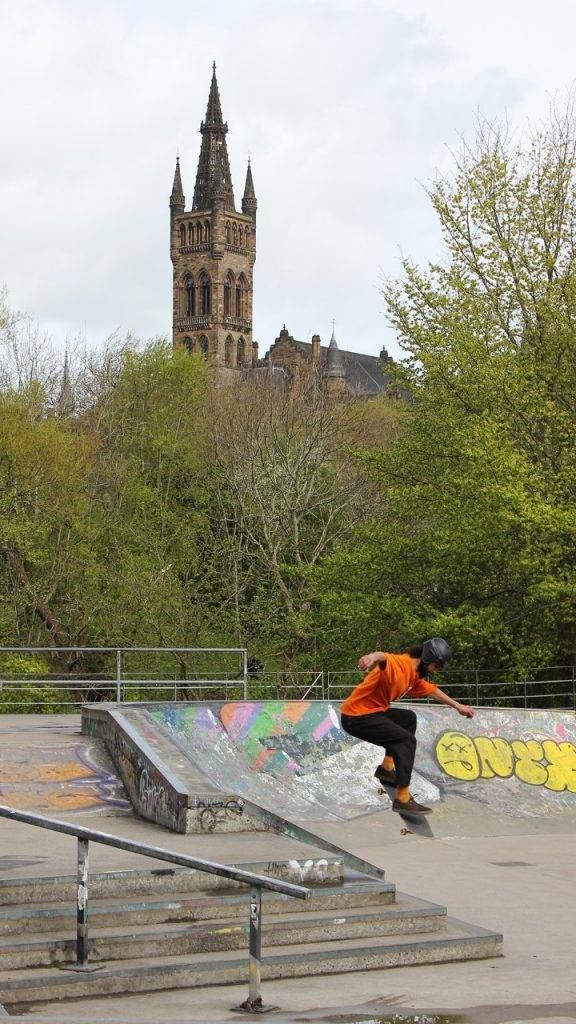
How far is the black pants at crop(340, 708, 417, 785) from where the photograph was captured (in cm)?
938

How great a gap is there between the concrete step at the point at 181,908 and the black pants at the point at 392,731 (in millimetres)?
945

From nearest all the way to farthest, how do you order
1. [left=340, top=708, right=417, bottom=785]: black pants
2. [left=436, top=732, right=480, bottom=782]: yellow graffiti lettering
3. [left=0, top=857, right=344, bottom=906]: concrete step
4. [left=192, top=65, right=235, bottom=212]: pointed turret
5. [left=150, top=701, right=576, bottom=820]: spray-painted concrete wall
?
[left=0, top=857, right=344, bottom=906]: concrete step
[left=340, top=708, right=417, bottom=785]: black pants
[left=150, top=701, right=576, bottom=820]: spray-painted concrete wall
[left=436, top=732, right=480, bottom=782]: yellow graffiti lettering
[left=192, top=65, right=235, bottom=212]: pointed turret

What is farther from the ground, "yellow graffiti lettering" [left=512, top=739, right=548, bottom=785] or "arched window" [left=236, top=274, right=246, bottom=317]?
"arched window" [left=236, top=274, right=246, bottom=317]

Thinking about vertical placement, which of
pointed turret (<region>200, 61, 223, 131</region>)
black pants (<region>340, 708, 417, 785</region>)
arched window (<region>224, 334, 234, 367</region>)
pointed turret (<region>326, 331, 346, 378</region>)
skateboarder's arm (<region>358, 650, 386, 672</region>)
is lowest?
black pants (<region>340, 708, 417, 785</region>)

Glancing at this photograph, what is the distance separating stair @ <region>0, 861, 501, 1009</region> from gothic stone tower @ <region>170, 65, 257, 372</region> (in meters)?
132

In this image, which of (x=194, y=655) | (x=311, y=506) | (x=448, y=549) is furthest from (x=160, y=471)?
(x=448, y=549)

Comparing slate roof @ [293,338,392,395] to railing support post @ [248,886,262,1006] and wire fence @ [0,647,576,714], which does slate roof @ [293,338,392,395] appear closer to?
wire fence @ [0,647,576,714]

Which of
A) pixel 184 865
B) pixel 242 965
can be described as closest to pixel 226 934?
pixel 242 965

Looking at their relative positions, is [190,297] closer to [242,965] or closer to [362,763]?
[362,763]

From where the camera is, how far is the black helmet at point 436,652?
8.64 m

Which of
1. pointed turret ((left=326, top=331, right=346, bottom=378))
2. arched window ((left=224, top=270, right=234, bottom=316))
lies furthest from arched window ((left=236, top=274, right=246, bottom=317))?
pointed turret ((left=326, top=331, right=346, bottom=378))

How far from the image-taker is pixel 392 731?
372 inches

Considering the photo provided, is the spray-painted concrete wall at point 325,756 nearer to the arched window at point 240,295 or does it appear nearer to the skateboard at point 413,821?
the skateboard at point 413,821

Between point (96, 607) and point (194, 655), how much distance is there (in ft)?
12.5
